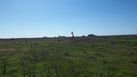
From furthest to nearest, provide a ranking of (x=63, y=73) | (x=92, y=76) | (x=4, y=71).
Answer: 1. (x=4, y=71)
2. (x=63, y=73)
3. (x=92, y=76)

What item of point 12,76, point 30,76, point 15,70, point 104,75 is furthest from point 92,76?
point 15,70

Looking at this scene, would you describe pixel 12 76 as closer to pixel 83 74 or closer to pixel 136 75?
pixel 83 74

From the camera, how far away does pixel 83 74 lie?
50.7 feet

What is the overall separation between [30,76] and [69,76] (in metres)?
3.36

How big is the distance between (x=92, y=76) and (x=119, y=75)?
299cm

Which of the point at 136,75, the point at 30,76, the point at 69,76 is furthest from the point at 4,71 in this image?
the point at 136,75

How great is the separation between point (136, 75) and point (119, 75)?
1.51 meters

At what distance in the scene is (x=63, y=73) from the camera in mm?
15258

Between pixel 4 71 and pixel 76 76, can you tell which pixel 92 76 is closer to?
pixel 76 76

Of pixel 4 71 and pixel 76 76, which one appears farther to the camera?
pixel 4 71

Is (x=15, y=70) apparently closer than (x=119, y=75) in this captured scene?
No

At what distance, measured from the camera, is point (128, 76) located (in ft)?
50.1

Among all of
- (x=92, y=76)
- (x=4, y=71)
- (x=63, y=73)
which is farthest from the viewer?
(x=4, y=71)

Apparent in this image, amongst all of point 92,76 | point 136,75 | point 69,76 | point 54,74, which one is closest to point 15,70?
point 54,74
